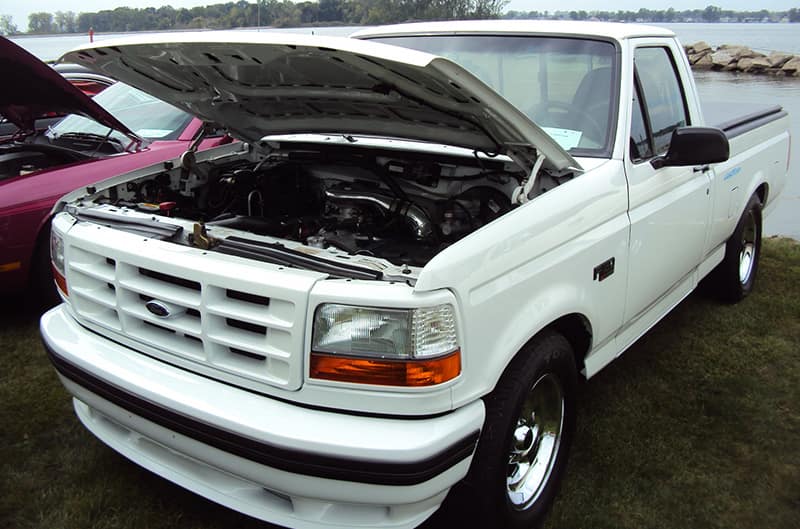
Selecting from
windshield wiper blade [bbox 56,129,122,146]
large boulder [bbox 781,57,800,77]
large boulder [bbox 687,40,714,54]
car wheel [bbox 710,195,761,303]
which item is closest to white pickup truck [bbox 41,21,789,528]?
car wheel [bbox 710,195,761,303]

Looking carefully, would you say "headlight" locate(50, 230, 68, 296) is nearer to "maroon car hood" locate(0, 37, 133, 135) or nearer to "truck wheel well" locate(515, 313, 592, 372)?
"maroon car hood" locate(0, 37, 133, 135)

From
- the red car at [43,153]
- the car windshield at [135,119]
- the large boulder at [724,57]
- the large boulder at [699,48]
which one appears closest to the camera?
the red car at [43,153]

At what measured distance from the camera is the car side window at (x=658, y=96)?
3.36 metres

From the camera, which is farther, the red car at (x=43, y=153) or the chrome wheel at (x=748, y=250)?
the chrome wheel at (x=748, y=250)

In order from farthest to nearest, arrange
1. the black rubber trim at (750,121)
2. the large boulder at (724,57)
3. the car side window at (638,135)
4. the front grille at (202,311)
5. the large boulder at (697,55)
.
Answer: the large boulder at (697,55) < the large boulder at (724,57) < the black rubber trim at (750,121) < the car side window at (638,135) < the front grille at (202,311)

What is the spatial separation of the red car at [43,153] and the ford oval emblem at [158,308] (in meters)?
1.51

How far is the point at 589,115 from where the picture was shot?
312 cm

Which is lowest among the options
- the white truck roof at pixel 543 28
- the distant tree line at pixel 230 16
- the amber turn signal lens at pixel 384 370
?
the amber turn signal lens at pixel 384 370

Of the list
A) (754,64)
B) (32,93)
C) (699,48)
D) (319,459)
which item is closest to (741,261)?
(319,459)

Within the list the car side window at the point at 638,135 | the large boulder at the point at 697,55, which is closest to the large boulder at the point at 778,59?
the large boulder at the point at 697,55

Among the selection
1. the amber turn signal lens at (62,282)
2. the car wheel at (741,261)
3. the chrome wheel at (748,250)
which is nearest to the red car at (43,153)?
the amber turn signal lens at (62,282)

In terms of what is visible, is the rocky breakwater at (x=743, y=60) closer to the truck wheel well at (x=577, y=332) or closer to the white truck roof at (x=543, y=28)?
the white truck roof at (x=543, y=28)

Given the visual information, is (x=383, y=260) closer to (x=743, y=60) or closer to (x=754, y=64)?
(x=754, y=64)

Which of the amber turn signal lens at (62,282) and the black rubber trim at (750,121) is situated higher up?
the black rubber trim at (750,121)
